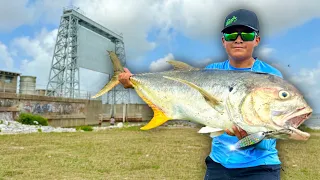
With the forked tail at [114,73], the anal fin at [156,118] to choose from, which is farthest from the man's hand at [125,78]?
the anal fin at [156,118]

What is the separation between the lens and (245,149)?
2.85 m

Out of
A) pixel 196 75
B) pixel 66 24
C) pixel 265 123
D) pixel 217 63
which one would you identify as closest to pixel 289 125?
pixel 265 123

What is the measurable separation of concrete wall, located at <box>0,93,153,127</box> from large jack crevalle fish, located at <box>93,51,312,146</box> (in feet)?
65.9

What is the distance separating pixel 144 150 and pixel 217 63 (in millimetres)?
10891

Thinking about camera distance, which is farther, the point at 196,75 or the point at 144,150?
the point at 144,150

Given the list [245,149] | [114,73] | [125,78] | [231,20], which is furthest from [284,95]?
[114,73]

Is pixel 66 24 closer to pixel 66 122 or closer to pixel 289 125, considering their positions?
pixel 66 122

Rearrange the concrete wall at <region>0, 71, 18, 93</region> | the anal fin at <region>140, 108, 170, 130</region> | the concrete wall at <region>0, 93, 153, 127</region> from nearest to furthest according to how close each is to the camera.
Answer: the anal fin at <region>140, 108, 170, 130</region>
the concrete wall at <region>0, 93, 153, 127</region>
the concrete wall at <region>0, 71, 18, 93</region>

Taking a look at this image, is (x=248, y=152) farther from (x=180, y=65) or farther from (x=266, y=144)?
(x=180, y=65)

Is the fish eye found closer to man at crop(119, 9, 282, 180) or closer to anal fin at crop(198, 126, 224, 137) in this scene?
anal fin at crop(198, 126, 224, 137)

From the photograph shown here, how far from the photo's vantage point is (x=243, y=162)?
9.91 ft

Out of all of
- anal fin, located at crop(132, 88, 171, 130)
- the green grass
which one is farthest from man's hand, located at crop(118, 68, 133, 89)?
the green grass

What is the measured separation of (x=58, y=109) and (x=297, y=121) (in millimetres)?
36716

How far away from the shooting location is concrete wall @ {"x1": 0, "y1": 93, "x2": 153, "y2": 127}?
29.7 meters
